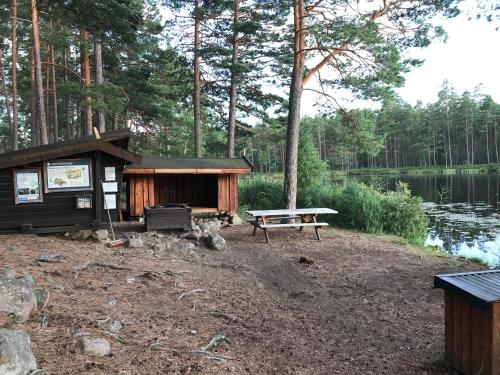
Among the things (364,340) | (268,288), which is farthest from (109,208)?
(364,340)

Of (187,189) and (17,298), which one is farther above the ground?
(187,189)

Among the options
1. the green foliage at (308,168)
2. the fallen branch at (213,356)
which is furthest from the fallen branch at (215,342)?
the green foliage at (308,168)

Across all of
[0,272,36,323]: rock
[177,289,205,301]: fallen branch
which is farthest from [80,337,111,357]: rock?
[177,289,205,301]: fallen branch

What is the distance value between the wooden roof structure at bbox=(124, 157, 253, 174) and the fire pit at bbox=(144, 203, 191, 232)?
207 cm

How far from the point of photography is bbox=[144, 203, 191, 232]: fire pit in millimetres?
9719

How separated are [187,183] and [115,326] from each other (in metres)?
10.8

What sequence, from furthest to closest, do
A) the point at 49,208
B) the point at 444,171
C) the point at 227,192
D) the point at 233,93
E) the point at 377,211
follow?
1. the point at 444,171
2. the point at 233,93
3. the point at 227,192
4. the point at 377,211
5. the point at 49,208

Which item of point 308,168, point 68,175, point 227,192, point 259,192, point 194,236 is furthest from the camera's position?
point 259,192

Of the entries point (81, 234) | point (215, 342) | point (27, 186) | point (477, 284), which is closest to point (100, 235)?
point (81, 234)

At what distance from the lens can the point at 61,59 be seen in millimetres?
24828

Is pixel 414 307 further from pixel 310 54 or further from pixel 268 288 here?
pixel 310 54

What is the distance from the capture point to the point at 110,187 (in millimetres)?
8531

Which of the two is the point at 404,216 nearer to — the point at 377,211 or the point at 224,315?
the point at 377,211

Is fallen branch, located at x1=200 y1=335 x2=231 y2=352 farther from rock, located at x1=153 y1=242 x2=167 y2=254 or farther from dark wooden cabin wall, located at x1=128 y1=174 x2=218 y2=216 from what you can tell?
dark wooden cabin wall, located at x1=128 y1=174 x2=218 y2=216
